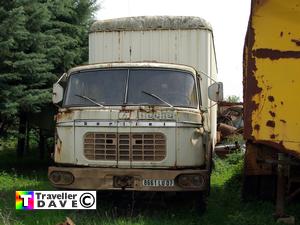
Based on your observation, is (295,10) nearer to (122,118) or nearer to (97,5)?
(122,118)

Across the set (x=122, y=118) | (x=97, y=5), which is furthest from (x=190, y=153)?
(x=97, y=5)

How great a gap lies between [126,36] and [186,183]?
3.67 metres

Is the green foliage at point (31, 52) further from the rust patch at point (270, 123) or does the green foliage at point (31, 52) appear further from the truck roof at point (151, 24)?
A: the rust patch at point (270, 123)

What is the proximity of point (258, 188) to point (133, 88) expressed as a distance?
2.60m

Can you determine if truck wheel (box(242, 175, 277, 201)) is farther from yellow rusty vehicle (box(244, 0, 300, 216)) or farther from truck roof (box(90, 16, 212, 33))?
truck roof (box(90, 16, 212, 33))

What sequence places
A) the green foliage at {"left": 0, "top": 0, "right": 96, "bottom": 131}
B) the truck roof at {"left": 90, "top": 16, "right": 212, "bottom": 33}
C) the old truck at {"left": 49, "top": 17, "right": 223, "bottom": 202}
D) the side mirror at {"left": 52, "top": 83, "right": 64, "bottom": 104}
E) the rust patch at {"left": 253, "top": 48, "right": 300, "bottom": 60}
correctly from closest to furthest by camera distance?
the rust patch at {"left": 253, "top": 48, "right": 300, "bottom": 60}
the old truck at {"left": 49, "top": 17, "right": 223, "bottom": 202}
the side mirror at {"left": 52, "top": 83, "right": 64, "bottom": 104}
the truck roof at {"left": 90, "top": 16, "right": 212, "bottom": 33}
the green foliage at {"left": 0, "top": 0, "right": 96, "bottom": 131}

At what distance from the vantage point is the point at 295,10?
6207 mm

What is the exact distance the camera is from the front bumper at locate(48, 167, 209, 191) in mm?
7051

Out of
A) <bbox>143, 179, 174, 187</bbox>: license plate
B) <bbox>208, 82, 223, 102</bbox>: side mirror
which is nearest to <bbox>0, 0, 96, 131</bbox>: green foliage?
<bbox>208, 82, 223, 102</bbox>: side mirror

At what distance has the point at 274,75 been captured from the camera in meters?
6.24

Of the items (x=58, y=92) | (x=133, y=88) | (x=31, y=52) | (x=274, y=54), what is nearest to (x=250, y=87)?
(x=274, y=54)

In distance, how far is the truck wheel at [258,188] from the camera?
325 inches

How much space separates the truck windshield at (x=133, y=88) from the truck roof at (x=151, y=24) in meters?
1.77

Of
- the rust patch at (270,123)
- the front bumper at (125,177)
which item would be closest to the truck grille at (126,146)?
the front bumper at (125,177)
